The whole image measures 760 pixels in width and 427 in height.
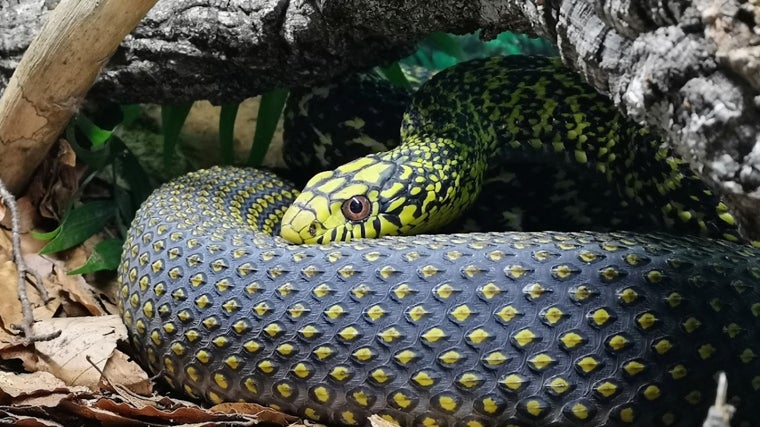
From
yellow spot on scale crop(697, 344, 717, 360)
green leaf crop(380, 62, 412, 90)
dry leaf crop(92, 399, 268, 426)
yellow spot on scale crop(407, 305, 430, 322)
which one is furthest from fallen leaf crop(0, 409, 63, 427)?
green leaf crop(380, 62, 412, 90)

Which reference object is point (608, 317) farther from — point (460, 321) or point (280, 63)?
point (280, 63)

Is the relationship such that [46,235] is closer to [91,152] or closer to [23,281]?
[23,281]

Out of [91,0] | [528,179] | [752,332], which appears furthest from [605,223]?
[91,0]

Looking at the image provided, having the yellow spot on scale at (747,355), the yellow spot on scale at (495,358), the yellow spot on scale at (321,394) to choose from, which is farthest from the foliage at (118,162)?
the yellow spot on scale at (747,355)

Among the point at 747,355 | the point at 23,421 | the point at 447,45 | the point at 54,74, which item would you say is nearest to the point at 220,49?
the point at 54,74

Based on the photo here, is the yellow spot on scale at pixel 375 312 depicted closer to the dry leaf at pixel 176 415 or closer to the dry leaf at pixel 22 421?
the dry leaf at pixel 176 415

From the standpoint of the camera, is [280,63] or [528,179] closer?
[280,63]

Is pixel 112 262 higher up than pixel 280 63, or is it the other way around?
pixel 280 63

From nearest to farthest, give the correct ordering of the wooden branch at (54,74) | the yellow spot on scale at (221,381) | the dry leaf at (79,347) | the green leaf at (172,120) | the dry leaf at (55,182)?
the yellow spot on scale at (221,381)
the dry leaf at (79,347)
the wooden branch at (54,74)
the dry leaf at (55,182)
the green leaf at (172,120)
